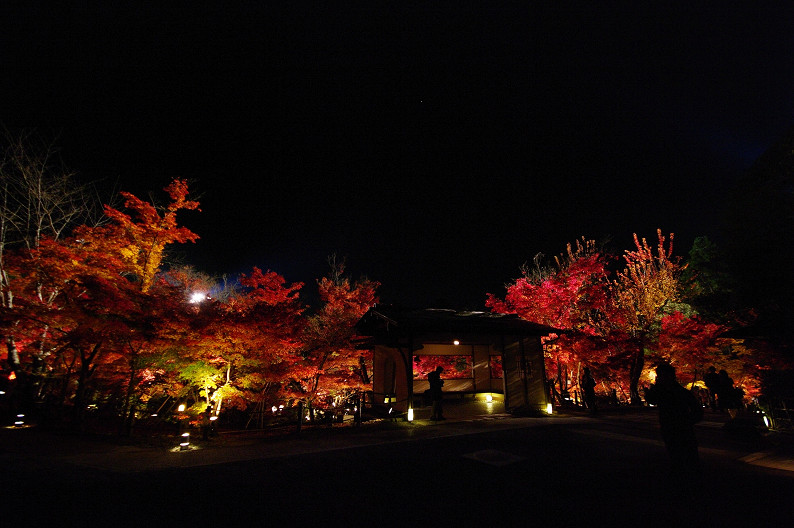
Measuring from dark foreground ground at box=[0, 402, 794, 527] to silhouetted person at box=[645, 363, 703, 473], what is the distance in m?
0.31

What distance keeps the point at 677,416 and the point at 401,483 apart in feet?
14.1

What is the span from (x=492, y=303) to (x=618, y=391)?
9711 mm

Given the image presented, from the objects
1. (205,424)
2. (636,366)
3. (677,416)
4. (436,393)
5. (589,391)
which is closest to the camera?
(677,416)

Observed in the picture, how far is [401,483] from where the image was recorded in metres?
5.52

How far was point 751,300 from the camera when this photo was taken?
1173 centimetres

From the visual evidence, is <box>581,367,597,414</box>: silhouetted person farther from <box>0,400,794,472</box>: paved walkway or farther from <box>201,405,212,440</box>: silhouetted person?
<box>201,405,212,440</box>: silhouetted person

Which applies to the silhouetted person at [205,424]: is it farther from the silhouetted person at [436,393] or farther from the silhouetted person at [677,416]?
the silhouetted person at [677,416]

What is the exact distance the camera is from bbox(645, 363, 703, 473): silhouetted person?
5227mm

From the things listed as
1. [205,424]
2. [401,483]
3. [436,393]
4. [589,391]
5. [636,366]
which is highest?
[636,366]

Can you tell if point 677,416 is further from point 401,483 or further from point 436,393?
point 436,393

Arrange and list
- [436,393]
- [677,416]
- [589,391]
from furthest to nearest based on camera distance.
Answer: [589,391] < [436,393] < [677,416]

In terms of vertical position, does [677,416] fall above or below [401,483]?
above

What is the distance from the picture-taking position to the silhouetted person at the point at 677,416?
17.1ft

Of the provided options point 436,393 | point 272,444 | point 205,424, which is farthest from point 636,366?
point 205,424
